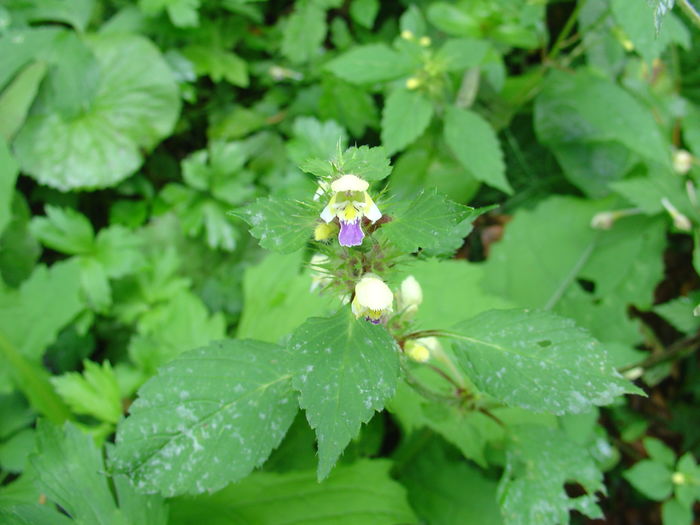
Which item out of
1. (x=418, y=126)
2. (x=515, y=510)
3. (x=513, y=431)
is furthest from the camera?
(x=418, y=126)

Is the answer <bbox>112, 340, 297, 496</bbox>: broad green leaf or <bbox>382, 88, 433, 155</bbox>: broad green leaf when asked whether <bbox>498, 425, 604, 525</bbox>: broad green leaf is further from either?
<bbox>382, 88, 433, 155</bbox>: broad green leaf

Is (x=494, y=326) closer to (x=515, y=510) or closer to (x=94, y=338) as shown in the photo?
(x=515, y=510)

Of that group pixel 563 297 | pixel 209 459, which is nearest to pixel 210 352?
pixel 209 459

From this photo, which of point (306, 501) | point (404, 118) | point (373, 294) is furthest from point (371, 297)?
point (404, 118)

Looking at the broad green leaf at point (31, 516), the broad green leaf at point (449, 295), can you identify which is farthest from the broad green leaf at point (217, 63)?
the broad green leaf at point (31, 516)

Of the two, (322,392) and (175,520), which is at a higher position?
(322,392)

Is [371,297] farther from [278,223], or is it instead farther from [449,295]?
[449,295]

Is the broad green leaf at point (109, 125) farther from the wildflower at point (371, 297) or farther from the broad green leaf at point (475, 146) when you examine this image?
the wildflower at point (371, 297)
